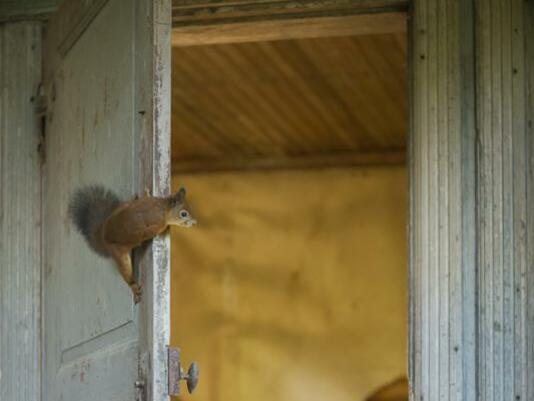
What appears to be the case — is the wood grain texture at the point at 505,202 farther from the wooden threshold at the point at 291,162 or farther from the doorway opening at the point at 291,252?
the wooden threshold at the point at 291,162

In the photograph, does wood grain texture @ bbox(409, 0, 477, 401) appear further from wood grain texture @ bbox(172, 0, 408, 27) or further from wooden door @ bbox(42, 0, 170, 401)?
wooden door @ bbox(42, 0, 170, 401)

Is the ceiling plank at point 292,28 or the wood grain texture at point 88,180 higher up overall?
the ceiling plank at point 292,28

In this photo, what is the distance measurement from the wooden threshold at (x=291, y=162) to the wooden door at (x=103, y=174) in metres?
3.88

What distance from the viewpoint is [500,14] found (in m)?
4.40

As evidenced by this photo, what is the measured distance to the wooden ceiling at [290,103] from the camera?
687 centimetres

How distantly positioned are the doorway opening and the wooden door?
3.33m

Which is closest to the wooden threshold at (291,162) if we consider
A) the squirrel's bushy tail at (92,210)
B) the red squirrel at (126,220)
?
the squirrel's bushy tail at (92,210)

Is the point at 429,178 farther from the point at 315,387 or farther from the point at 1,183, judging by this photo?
the point at 315,387

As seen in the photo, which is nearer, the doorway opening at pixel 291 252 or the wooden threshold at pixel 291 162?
the doorway opening at pixel 291 252

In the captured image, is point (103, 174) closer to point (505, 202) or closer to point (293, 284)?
point (505, 202)

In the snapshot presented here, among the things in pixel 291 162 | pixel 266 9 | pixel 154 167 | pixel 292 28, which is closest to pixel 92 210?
pixel 154 167

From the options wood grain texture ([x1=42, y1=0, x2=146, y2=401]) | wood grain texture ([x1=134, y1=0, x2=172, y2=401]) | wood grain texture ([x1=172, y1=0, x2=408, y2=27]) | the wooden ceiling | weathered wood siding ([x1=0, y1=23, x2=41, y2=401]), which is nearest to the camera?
wood grain texture ([x1=134, y1=0, x2=172, y2=401])

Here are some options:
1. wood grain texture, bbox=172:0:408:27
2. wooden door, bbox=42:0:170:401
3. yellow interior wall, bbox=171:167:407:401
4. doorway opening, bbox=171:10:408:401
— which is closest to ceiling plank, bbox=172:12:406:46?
wood grain texture, bbox=172:0:408:27

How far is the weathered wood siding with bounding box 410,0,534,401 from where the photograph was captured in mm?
4309
